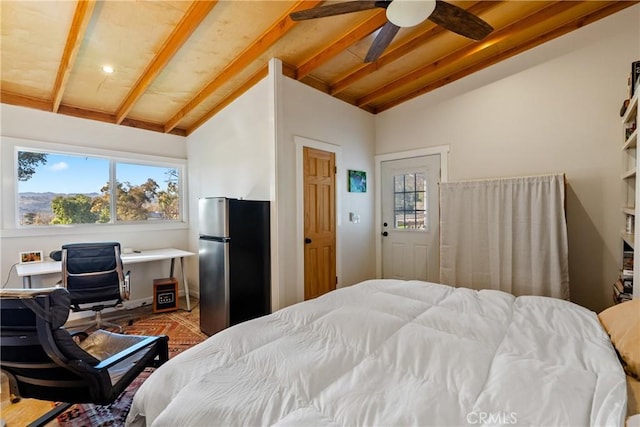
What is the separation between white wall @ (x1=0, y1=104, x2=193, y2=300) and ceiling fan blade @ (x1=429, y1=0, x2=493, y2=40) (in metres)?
4.00

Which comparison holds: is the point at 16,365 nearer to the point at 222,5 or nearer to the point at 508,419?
the point at 508,419

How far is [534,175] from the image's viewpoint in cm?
315

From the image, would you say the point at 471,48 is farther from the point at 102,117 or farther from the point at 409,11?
the point at 102,117

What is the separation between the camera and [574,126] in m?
2.93

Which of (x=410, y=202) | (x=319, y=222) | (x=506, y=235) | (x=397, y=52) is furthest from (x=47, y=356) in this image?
(x=410, y=202)

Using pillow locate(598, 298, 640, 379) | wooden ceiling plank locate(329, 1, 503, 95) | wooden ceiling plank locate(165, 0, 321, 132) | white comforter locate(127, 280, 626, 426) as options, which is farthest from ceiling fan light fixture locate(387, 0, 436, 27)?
pillow locate(598, 298, 640, 379)

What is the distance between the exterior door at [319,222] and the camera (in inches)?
137

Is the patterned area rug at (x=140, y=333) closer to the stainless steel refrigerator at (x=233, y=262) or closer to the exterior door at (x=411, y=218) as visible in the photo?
the stainless steel refrigerator at (x=233, y=262)

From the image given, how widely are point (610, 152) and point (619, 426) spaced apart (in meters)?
2.96

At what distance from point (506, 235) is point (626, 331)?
1.92 metres

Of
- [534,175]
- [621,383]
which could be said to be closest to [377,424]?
[621,383]

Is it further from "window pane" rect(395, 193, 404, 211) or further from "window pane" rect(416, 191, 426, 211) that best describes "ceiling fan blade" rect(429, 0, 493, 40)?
"window pane" rect(395, 193, 404, 211)

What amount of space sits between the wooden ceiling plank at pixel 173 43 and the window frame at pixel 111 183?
0.82m

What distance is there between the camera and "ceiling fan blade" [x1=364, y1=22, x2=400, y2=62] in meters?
2.07
